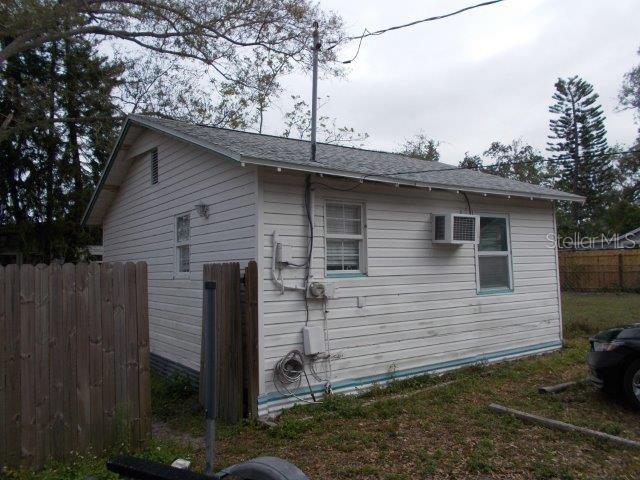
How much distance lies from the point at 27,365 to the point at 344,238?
408 cm

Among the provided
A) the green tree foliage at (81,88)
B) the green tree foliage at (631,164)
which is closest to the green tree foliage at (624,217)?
the green tree foliage at (631,164)

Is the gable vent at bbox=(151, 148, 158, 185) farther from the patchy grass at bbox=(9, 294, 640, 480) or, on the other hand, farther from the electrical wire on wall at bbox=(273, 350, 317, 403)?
the electrical wire on wall at bbox=(273, 350, 317, 403)

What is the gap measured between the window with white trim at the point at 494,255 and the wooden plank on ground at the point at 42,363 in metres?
6.58

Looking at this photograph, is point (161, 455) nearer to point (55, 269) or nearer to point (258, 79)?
point (55, 269)

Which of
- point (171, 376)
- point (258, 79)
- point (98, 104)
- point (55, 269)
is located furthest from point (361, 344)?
point (98, 104)

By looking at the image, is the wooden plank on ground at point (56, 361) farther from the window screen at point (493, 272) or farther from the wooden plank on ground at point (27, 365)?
the window screen at point (493, 272)

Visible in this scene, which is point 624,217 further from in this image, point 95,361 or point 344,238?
point 95,361

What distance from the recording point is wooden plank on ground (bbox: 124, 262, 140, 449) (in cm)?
475

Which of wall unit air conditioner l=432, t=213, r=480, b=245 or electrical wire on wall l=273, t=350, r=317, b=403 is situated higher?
wall unit air conditioner l=432, t=213, r=480, b=245

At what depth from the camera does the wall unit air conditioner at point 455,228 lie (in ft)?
25.6

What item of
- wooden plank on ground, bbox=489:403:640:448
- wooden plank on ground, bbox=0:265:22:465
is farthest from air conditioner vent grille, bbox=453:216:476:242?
wooden plank on ground, bbox=0:265:22:465

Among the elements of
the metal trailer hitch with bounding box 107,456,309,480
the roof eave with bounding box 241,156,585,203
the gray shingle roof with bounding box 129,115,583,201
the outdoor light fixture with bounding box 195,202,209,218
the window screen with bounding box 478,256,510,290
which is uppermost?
the gray shingle roof with bounding box 129,115,583,201

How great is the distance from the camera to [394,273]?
7480 mm

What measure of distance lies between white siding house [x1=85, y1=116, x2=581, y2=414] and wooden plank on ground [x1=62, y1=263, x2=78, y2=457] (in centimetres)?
213
